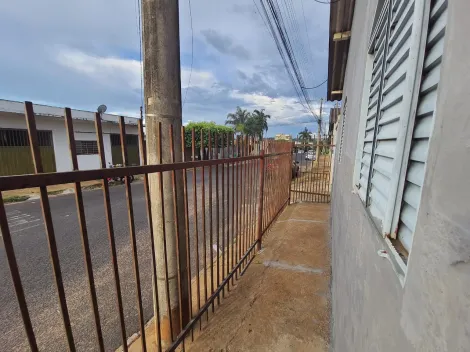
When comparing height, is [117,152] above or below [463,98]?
below

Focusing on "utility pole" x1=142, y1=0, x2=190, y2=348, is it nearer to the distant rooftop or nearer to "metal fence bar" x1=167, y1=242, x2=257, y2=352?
"metal fence bar" x1=167, y1=242, x2=257, y2=352

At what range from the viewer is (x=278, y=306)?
8.49ft

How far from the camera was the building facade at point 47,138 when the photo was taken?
34.5 feet

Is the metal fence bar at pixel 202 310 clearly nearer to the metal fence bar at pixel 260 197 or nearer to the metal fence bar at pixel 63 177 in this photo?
the metal fence bar at pixel 260 197

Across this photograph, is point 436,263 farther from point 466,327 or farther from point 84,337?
point 84,337

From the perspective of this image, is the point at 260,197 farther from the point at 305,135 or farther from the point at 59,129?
the point at 305,135

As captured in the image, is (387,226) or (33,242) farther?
(33,242)

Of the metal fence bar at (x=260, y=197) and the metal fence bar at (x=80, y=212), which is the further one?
the metal fence bar at (x=260, y=197)

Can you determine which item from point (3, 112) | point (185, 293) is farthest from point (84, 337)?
point (3, 112)

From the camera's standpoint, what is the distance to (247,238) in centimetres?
356

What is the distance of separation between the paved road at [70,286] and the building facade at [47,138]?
19.0 ft

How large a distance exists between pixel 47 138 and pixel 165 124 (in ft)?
45.0

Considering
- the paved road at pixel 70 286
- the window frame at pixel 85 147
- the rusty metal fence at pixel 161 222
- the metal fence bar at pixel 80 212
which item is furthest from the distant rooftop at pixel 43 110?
the metal fence bar at pixel 80 212

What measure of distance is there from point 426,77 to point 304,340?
7.62ft
